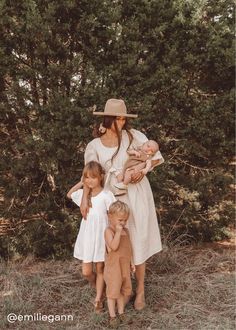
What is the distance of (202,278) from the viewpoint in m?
5.19

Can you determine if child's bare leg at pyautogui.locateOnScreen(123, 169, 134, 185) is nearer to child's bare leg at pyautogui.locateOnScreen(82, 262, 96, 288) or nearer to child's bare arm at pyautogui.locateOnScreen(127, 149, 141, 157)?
child's bare arm at pyautogui.locateOnScreen(127, 149, 141, 157)

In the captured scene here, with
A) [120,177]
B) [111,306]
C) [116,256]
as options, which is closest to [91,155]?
[120,177]

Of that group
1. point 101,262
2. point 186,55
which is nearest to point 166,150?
point 186,55

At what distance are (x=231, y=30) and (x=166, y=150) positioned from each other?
5.52ft

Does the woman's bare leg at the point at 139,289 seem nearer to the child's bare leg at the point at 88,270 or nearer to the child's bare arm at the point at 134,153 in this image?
the child's bare leg at the point at 88,270

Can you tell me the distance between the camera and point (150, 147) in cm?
418

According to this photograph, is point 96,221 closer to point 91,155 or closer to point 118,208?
point 118,208

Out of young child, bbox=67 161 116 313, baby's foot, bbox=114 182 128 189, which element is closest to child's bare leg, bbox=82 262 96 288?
young child, bbox=67 161 116 313

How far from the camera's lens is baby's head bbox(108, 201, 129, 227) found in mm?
3961

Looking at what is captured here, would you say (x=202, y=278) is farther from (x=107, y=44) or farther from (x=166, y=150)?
(x=107, y=44)

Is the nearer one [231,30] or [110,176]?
[110,176]

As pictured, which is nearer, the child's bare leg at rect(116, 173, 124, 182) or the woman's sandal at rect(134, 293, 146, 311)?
the child's bare leg at rect(116, 173, 124, 182)

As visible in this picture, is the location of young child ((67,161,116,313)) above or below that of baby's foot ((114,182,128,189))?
below

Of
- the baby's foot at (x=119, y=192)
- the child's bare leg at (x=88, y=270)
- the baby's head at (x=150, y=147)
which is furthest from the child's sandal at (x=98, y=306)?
the baby's head at (x=150, y=147)
